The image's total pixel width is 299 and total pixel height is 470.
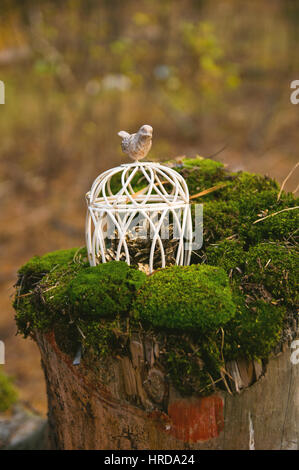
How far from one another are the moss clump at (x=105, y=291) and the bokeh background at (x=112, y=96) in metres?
4.41

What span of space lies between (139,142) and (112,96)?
5799 millimetres

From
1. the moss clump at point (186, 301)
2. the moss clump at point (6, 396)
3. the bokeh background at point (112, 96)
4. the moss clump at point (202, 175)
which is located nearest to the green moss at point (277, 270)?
the moss clump at point (186, 301)

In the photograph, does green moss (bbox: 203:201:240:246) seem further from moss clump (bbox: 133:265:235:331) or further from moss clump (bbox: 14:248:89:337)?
moss clump (bbox: 14:248:89:337)

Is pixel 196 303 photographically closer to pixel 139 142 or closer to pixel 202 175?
pixel 139 142

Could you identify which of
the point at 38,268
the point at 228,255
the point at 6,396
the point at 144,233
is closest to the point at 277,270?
the point at 228,255

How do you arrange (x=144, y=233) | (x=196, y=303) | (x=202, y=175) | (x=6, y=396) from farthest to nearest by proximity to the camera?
(x=6, y=396)
(x=202, y=175)
(x=144, y=233)
(x=196, y=303)

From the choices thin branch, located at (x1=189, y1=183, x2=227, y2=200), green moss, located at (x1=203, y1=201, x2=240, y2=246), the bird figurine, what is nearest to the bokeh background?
thin branch, located at (x1=189, y1=183, x2=227, y2=200)

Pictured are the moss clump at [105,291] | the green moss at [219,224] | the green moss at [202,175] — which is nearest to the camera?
the moss clump at [105,291]

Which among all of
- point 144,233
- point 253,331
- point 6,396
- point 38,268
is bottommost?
point 6,396

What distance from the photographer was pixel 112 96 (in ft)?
25.1

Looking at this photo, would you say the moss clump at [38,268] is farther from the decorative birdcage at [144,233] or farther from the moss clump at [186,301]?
the moss clump at [186,301]

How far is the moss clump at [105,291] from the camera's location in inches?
80.8

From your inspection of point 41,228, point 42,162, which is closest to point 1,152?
point 42,162

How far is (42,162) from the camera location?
8039 mm
